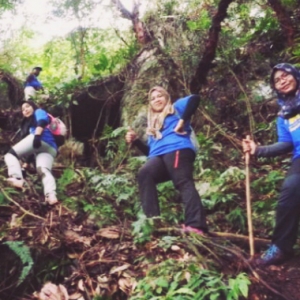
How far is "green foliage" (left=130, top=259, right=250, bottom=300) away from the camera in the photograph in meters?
4.00

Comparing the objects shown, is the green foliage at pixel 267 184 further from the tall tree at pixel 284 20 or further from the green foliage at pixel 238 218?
the tall tree at pixel 284 20

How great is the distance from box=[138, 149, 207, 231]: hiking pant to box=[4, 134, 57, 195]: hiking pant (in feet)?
5.77

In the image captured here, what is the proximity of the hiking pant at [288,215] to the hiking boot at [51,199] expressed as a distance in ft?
9.73

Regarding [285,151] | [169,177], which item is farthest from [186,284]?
[285,151]

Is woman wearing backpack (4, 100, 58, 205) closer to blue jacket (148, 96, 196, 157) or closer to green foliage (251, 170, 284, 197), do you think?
blue jacket (148, 96, 196, 157)

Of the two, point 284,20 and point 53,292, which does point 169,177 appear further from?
point 284,20

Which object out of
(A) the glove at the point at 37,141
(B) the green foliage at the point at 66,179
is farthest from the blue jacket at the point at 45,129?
(B) the green foliage at the point at 66,179

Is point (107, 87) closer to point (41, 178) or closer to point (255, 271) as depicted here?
point (41, 178)

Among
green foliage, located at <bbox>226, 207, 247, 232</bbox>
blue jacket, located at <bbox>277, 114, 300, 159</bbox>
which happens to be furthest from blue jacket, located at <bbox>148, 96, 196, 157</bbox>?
green foliage, located at <bbox>226, 207, 247, 232</bbox>

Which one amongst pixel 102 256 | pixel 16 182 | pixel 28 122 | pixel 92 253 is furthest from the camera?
pixel 28 122

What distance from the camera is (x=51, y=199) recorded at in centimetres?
635

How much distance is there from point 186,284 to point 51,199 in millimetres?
2761

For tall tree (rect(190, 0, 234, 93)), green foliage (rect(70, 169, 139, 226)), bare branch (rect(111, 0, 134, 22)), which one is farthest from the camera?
bare branch (rect(111, 0, 134, 22))

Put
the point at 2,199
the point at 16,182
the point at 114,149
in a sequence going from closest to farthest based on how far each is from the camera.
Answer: the point at 2,199
the point at 16,182
the point at 114,149
